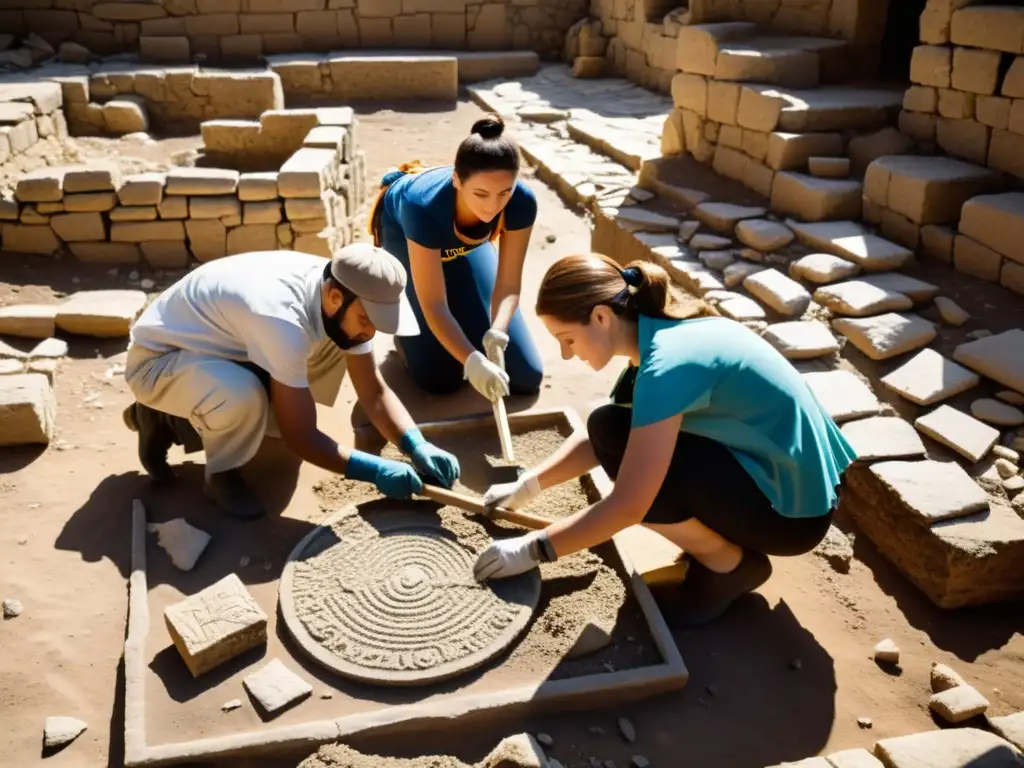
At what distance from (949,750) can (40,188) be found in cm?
528

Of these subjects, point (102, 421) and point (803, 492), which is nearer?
point (803, 492)

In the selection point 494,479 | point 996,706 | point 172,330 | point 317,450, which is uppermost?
point 172,330

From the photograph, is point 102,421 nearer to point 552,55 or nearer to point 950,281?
point 950,281

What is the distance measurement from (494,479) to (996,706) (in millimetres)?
1777

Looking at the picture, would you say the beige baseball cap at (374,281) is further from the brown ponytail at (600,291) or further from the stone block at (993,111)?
the stone block at (993,111)

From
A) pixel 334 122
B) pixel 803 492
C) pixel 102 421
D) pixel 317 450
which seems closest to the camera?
pixel 803 492

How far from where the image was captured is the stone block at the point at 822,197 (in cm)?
495

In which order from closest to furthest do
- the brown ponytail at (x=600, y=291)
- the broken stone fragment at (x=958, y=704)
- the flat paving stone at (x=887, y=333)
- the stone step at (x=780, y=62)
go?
the brown ponytail at (x=600, y=291)
the broken stone fragment at (x=958, y=704)
the flat paving stone at (x=887, y=333)
the stone step at (x=780, y=62)

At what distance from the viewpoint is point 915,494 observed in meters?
3.16

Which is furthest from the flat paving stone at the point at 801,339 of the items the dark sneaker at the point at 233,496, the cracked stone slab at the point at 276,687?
the cracked stone slab at the point at 276,687

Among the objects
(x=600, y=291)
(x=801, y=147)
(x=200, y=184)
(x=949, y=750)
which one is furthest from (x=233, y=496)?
(x=801, y=147)

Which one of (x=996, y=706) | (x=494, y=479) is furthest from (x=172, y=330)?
(x=996, y=706)

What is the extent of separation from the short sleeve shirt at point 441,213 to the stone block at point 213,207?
1761 mm

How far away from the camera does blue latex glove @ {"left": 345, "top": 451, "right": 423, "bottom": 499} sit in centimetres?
301
